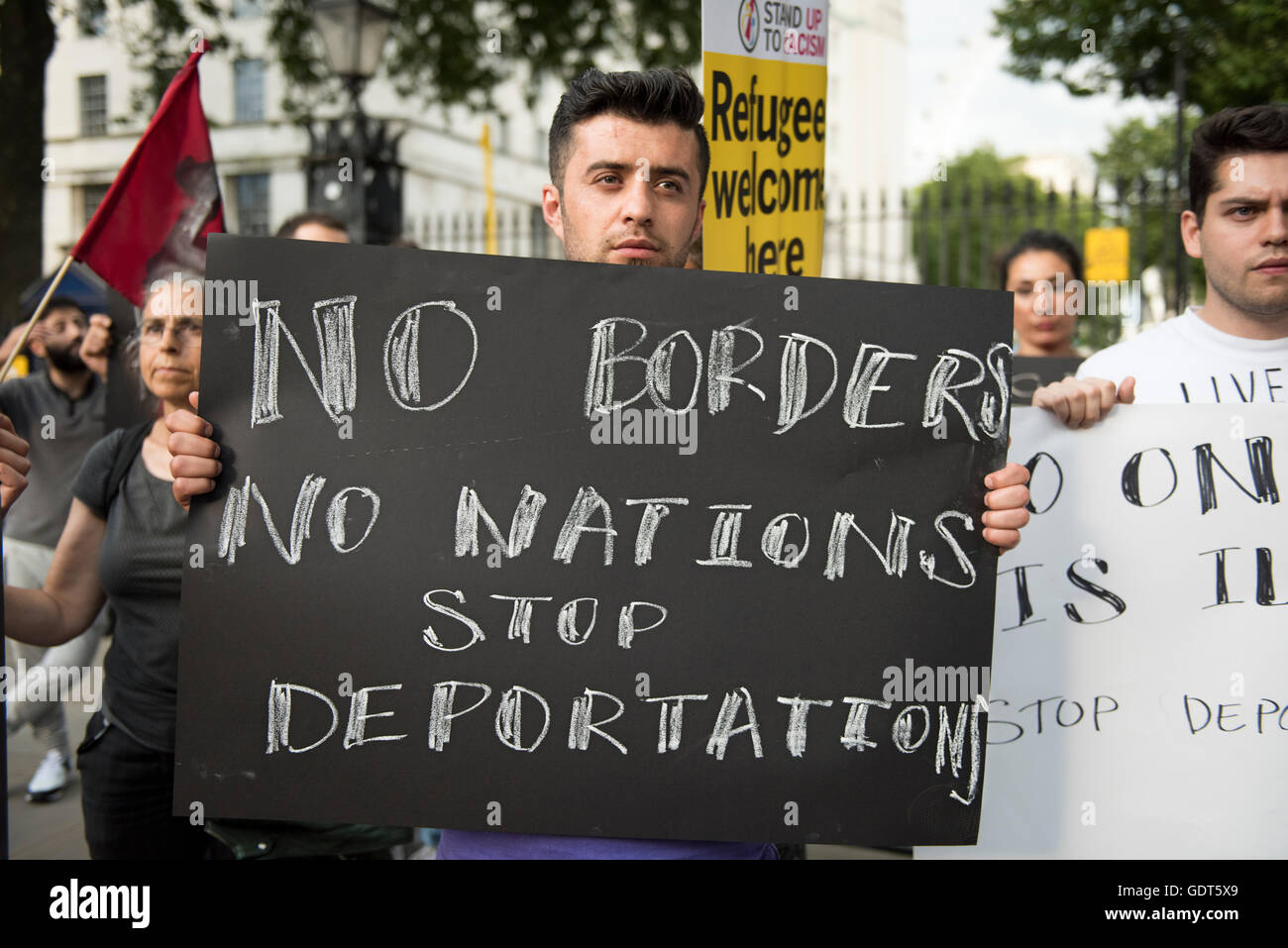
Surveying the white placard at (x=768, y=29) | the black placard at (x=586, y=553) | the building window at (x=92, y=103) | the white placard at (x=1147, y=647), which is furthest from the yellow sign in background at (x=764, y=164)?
the building window at (x=92, y=103)

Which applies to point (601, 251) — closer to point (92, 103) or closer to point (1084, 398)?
point (1084, 398)

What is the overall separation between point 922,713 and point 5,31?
8.49 metres

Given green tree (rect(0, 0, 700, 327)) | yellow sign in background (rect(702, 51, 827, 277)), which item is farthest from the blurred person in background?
green tree (rect(0, 0, 700, 327))

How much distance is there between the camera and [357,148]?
7.82 meters

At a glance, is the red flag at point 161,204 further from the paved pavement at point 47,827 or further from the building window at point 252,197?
the building window at point 252,197

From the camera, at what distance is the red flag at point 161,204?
3.02 metres

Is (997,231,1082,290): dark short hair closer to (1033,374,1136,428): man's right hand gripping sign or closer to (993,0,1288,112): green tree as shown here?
(1033,374,1136,428): man's right hand gripping sign

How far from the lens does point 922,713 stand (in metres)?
2.05
